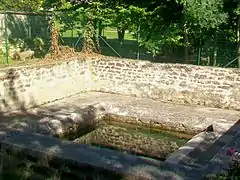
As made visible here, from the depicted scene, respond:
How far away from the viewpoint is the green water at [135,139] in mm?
9273

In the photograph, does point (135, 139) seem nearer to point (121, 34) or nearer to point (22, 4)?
point (121, 34)

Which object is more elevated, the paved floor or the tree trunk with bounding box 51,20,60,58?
the tree trunk with bounding box 51,20,60,58

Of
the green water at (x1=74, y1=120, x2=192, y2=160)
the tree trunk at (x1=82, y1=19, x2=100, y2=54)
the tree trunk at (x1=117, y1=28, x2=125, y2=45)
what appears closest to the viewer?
the green water at (x1=74, y1=120, x2=192, y2=160)

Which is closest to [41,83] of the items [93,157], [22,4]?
[93,157]

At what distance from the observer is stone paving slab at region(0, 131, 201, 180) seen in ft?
18.1

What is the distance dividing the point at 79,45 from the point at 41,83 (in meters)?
3.31

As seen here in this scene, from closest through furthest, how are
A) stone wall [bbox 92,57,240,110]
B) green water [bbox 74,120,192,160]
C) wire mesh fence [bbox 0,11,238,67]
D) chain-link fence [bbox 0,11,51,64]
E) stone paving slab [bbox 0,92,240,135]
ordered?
green water [bbox 74,120,192,160], stone paving slab [bbox 0,92,240,135], stone wall [bbox 92,57,240,110], wire mesh fence [bbox 0,11,238,67], chain-link fence [bbox 0,11,51,64]

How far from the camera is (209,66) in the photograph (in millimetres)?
11859

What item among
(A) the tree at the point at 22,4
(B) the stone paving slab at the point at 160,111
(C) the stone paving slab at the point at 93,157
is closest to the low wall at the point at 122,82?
(B) the stone paving slab at the point at 160,111

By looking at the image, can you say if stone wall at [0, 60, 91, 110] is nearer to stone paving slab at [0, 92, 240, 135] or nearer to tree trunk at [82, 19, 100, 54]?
stone paving slab at [0, 92, 240, 135]

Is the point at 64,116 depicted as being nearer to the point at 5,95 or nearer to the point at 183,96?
the point at 5,95

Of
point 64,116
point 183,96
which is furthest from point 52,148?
point 183,96

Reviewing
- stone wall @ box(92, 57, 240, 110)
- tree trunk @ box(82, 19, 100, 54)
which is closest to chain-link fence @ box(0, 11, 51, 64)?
tree trunk @ box(82, 19, 100, 54)

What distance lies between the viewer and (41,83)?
1173 centimetres
